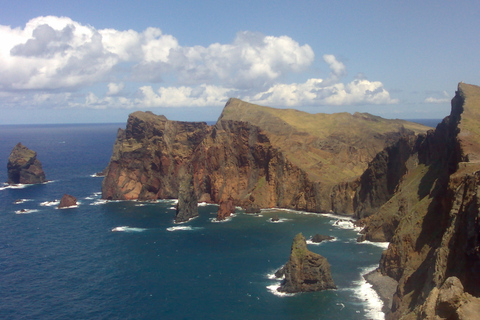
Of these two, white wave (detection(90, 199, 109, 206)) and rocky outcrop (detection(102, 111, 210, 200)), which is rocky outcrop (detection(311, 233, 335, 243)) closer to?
rocky outcrop (detection(102, 111, 210, 200))

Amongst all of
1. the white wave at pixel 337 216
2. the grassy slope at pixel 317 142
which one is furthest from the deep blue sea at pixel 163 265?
the grassy slope at pixel 317 142

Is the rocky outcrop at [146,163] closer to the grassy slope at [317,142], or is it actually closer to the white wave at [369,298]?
the grassy slope at [317,142]

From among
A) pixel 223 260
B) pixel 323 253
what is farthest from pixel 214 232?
pixel 323 253

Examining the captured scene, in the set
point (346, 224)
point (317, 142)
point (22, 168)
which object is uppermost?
point (317, 142)

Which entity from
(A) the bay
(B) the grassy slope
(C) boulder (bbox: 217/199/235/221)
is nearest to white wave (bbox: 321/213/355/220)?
(A) the bay

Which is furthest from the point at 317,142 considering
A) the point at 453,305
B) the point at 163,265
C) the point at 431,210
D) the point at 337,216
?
the point at 453,305

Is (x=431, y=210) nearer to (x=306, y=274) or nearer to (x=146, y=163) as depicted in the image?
(x=306, y=274)
